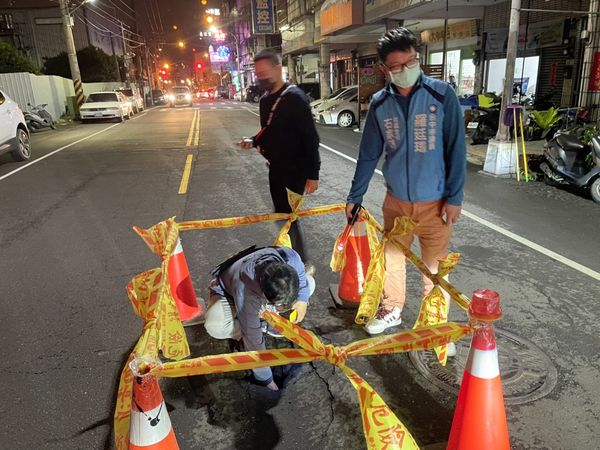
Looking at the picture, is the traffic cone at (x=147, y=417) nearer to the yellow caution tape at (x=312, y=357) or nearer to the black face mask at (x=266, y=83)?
the yellow caution tape at (x=312, y=357)

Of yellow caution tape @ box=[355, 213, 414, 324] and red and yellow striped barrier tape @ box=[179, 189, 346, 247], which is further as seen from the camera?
red and yellow striped barrier tape @ box=[179, 189, 346, 247]

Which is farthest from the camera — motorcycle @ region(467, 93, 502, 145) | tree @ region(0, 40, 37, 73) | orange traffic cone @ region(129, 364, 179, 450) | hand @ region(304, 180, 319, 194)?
tree @ region(0, 40, 37, 73)

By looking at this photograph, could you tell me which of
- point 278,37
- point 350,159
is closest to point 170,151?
point 350,159

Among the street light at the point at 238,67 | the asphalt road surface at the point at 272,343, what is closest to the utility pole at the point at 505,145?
the asphalt road surface at the point at 272,343

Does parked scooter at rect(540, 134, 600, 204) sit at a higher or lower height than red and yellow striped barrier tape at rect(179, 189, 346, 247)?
lower

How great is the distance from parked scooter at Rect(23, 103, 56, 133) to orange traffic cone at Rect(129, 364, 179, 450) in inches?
894

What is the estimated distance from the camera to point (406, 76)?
300 centimetres

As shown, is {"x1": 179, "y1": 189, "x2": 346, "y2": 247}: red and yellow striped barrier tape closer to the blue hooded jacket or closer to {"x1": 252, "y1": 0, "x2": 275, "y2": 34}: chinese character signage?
the blue hooded jacket

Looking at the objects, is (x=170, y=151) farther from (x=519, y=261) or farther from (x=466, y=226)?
(x=519, y=261)

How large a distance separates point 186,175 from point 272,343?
282 inches

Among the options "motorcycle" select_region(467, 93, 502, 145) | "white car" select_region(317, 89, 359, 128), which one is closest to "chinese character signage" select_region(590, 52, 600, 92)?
"motorcycle" select_region(467, 93, 502, 145)

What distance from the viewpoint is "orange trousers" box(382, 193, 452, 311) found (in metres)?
3.25

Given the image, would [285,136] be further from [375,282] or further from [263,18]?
[263,18]

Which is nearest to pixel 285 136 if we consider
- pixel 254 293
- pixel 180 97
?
pixel 254 293
